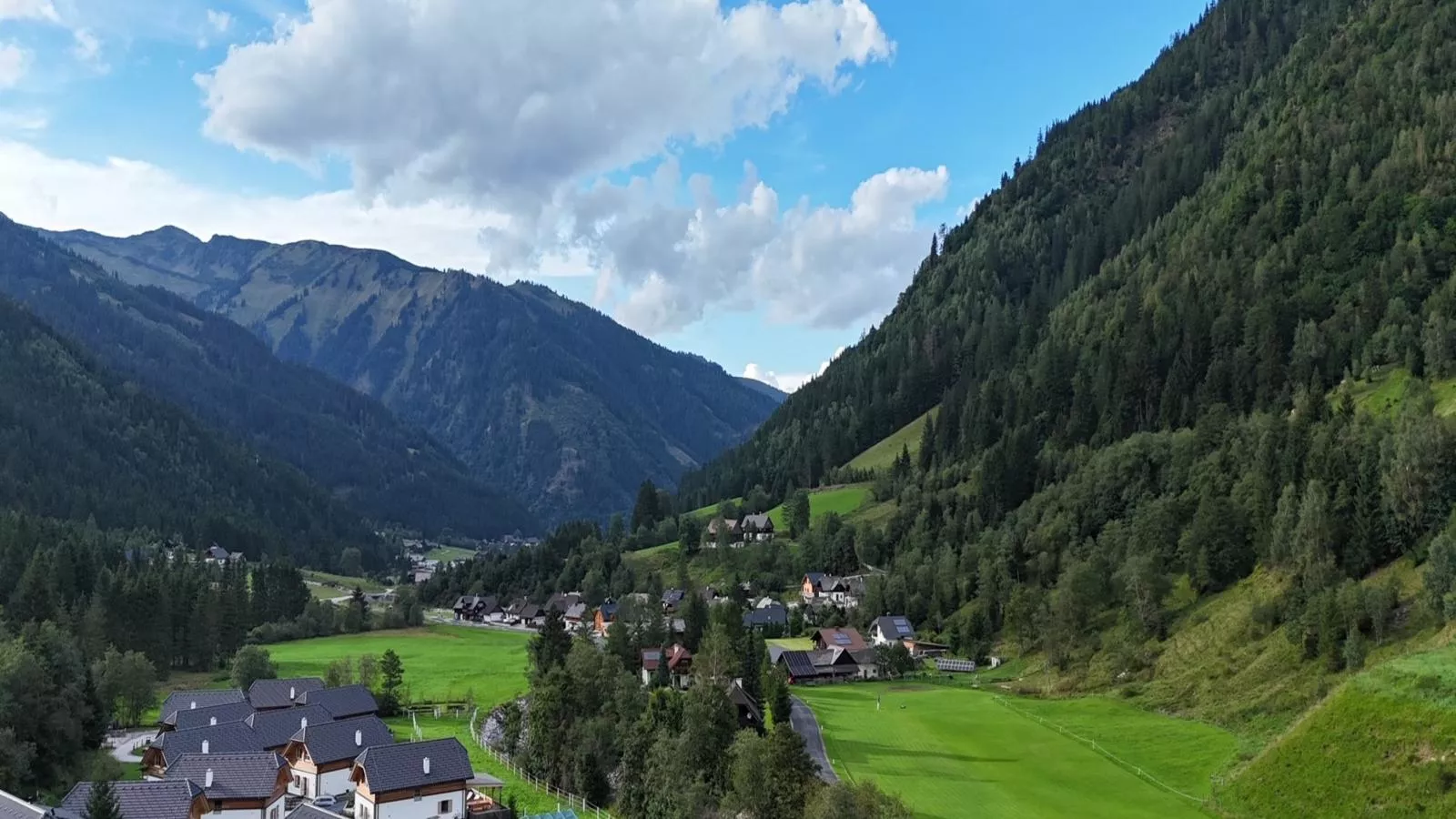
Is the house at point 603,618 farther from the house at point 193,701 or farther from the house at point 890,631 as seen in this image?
the house at point 193,701

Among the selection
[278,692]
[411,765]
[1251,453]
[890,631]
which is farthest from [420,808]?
[1251,453]

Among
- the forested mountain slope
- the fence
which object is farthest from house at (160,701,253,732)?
the forested mountain slope

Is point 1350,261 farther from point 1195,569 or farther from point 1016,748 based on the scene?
point 1016,748

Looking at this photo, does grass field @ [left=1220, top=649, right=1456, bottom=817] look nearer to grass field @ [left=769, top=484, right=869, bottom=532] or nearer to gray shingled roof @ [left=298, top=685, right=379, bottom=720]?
gray shingled roof @ [left=298, top=685, right=379, bottom=720]

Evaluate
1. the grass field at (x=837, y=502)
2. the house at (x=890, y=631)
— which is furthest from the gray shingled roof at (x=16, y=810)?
the grass field at (x=837, y=502)

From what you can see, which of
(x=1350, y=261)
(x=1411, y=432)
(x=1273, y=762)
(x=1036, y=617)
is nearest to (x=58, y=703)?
(x=1273, y=762)
